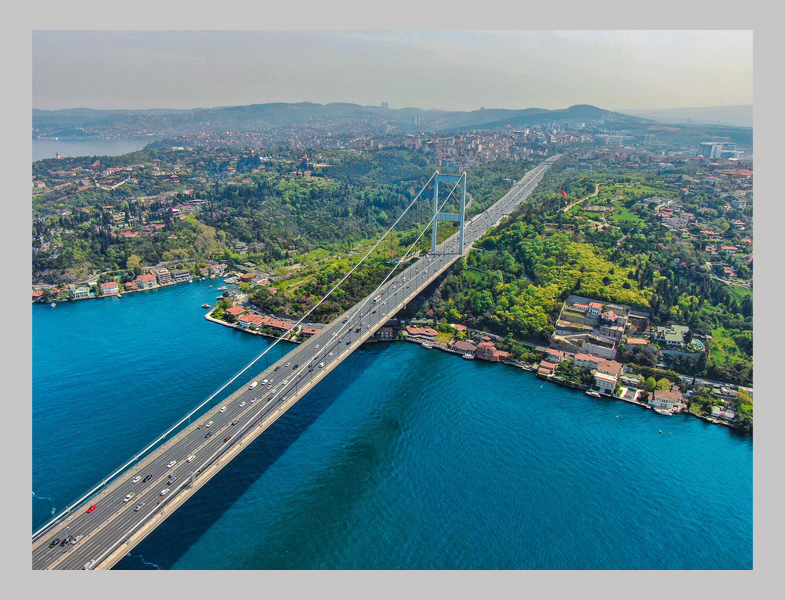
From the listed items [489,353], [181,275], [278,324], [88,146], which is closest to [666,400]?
[489,353]

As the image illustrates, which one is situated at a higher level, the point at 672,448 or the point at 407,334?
the point at 407,334

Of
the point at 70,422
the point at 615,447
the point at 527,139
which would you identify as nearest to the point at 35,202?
the point at 70,422

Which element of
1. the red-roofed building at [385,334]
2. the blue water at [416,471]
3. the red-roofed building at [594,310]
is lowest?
the blue water at [416,471]

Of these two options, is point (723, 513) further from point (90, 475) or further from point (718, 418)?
point (90, 475)

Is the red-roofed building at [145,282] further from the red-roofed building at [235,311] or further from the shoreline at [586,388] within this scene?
the shoreline at [586,388]

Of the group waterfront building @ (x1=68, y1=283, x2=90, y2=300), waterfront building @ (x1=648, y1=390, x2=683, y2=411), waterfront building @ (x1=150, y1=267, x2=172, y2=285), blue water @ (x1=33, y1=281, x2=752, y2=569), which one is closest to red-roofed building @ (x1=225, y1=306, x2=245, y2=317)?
blue water @ (x1=33, y1=281, x2=752, y2=569)

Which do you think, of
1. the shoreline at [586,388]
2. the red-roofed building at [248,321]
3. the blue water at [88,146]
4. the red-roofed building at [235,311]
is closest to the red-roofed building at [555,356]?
the shoreline at [586,388]
